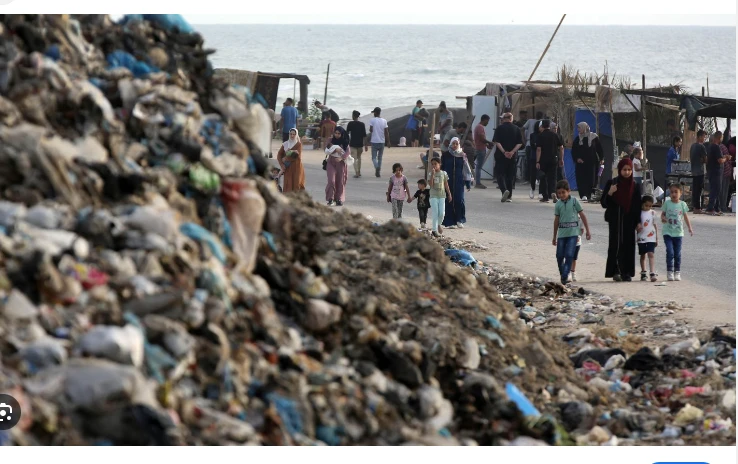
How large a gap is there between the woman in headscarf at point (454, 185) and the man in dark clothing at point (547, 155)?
291 centimetres

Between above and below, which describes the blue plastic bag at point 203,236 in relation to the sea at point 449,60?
below

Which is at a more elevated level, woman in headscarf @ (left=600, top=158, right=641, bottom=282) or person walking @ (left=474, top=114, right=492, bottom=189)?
person walking @ (left=474, top=114, right=492, bottom=189)

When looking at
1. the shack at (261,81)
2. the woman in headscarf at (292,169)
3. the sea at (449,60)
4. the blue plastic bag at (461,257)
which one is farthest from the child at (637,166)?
the sea at (449,60)

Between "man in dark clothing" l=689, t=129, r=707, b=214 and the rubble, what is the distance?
9886 millimetres

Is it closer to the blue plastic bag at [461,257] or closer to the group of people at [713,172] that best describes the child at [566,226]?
the blue plastic bag at [461,257]

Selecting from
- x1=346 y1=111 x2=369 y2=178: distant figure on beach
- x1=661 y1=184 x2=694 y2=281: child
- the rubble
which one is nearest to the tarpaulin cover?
x1=661 y1=184 x2=694 y2=281: child

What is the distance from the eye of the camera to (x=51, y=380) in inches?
188

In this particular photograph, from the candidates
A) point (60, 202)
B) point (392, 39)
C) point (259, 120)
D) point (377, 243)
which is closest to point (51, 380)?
point (60, 202)

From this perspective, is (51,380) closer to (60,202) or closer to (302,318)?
(60,202)

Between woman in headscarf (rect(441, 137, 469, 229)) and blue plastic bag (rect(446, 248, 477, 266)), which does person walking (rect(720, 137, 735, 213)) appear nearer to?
woman in headscarf (rect(441, 137, 469, 229))

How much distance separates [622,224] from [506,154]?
22.9 ft

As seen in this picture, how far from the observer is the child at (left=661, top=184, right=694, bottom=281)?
1168 centimetres

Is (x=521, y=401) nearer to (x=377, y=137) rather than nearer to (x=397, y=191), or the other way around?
(x=397, y=191)

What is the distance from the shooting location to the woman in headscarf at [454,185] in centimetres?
1588
